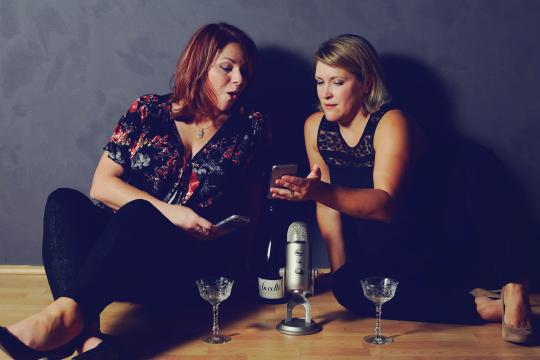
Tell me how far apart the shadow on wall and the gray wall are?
0.09ft

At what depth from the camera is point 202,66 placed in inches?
82.4

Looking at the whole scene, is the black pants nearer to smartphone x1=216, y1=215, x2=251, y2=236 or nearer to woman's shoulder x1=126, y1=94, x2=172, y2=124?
smartphone x1=216, y1=215, x2=251, y2=236

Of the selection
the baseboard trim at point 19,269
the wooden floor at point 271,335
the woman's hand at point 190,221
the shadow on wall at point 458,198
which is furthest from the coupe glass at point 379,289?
the baseboard trim at point 19,269

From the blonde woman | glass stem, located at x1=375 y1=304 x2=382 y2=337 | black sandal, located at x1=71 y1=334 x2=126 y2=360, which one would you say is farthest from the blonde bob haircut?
black sandal, located at x1=71 y1=334 x2=126 y2=360

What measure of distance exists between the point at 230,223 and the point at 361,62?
2.37 feet

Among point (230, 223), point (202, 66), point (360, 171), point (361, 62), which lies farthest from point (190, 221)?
point (361, 62)

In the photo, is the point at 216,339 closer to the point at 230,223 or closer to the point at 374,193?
the point at 230,223

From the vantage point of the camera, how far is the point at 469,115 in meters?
2.41

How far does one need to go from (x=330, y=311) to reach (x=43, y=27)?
5.02 feet

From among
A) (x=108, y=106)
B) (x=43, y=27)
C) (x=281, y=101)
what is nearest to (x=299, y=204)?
(x=281, y=101)

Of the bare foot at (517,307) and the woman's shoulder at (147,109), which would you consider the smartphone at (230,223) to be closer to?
the woman's shoulder at (147,109)

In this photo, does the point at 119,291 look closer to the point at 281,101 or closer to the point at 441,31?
the point at 281,101

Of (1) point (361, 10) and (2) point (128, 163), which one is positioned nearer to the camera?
(2) point (128, 163)

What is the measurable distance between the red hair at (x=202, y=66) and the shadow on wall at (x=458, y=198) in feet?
1.97
